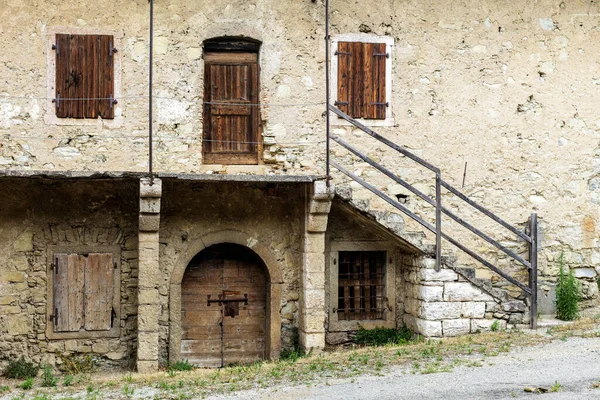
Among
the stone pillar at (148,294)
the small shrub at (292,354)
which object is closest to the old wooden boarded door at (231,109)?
the stone pillar at (148,294)

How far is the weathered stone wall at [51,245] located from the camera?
13.1 m

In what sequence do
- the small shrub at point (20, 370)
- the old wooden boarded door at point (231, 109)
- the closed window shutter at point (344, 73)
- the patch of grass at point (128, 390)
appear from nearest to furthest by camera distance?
the patch of grass at point (128, 390) < the small shrub at point (20, 370) < the old wooden boarded door at point (231, 109) < the closed window shutter at point (344, 73)

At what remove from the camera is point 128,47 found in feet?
42.8

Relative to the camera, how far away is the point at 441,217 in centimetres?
1375

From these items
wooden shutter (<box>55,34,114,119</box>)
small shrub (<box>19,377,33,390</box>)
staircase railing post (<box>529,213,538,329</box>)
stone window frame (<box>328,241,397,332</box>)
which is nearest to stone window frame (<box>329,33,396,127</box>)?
stone window frame (<box>328,241,397,332</box>)

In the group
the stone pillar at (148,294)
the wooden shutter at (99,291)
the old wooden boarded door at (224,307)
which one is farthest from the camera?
the old wooden boarded door at (224,307)

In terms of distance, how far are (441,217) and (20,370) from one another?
6.43 meters

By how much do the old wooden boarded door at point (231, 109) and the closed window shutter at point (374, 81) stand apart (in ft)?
5.36

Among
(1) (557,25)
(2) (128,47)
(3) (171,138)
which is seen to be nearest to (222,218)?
(3) (171,138)

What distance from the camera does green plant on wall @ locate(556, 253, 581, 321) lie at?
1377 cm

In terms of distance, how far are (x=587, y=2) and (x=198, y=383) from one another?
8.43m

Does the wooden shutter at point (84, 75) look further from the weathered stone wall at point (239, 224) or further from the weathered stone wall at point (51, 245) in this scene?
the weathered stone wall at point (239, 224)

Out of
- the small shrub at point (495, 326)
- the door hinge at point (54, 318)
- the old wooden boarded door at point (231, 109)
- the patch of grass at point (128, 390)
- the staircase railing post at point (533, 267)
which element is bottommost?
the patch of grass at point (128, 390)

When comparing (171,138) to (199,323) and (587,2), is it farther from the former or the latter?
(587,2)
